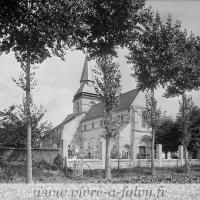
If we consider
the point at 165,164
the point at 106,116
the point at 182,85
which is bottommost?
the point at 165,164

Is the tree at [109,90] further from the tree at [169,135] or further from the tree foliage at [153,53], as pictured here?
the tree at [169,135]

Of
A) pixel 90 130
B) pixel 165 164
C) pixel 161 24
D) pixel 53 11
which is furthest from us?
pixel 90 130

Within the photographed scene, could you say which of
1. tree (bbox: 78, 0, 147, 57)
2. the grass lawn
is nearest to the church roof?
the grass lawn

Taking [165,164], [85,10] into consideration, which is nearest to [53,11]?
[85,10]

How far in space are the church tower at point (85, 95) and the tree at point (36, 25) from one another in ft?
169

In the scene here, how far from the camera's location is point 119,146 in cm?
4888

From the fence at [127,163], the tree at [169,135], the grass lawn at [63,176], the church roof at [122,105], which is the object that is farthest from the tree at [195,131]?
the grass lawn at [63,176]

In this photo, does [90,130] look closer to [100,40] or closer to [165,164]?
[165,164]

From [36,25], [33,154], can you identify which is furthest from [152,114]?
[36,25]

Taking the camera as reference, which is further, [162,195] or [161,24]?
[161,24]

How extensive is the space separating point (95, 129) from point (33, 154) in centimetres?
3416

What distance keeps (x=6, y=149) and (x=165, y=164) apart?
18613 mm

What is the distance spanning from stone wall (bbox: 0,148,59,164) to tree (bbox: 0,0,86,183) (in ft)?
23.8

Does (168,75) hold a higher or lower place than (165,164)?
higher
